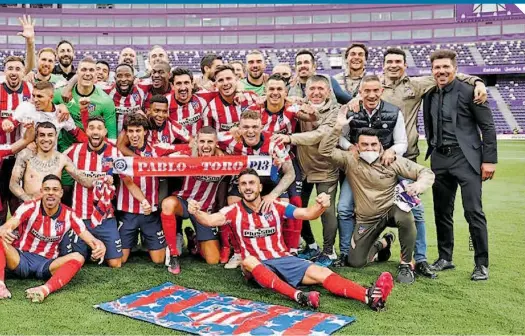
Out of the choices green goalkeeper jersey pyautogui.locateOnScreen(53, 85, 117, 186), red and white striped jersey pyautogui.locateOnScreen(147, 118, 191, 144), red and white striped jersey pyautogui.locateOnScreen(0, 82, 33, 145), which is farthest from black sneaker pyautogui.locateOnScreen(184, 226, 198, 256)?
red and white striped jersey pyautogui.locateOnScreen(0, 82, 33, 145)

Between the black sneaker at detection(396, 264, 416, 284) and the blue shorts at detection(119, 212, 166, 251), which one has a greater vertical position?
the blue shorts at detection(119, 212, 166, 251)

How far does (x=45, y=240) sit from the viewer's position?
4.29 meters

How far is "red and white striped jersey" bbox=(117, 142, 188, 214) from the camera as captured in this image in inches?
196

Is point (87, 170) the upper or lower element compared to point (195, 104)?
lower

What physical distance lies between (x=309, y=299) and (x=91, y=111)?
9.02 ft

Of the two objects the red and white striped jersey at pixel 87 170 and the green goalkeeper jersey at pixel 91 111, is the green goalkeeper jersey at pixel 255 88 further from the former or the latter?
the red and white striped jersey at pixel 87 170

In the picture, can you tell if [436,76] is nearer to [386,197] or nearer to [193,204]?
[386,197]

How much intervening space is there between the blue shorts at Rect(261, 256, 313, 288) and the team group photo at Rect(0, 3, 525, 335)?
0.04ft

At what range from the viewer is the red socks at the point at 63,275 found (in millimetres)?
4004

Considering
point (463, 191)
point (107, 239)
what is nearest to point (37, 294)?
point (107, 239)

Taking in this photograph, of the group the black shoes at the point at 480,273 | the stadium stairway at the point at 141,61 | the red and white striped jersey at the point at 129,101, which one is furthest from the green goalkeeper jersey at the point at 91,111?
the stadium stairway at the point at 141,61

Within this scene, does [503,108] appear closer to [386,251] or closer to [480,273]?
[386,251]

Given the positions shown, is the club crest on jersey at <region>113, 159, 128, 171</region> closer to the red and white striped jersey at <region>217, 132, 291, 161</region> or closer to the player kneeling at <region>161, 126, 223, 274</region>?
the player kneeling at <region>161, 126, 223, 274</region>

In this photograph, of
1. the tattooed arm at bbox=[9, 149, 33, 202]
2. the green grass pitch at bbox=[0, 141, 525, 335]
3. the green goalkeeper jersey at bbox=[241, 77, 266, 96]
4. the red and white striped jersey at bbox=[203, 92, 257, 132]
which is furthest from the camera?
the green goalkeeper jersey at bbox=[241, 77, 266, 96]
